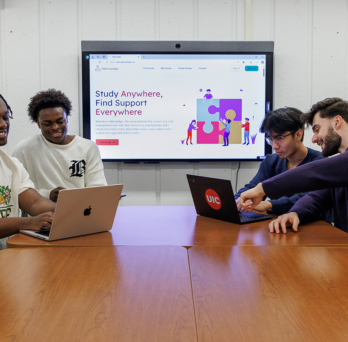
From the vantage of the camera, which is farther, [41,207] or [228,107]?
[228,107]

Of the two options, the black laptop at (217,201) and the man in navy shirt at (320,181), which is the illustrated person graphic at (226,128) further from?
the black laptop at (217,201)

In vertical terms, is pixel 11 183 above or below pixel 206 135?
below

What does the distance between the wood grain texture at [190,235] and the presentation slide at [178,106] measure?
128 cm

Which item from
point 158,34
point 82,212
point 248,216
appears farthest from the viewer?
point 158,34

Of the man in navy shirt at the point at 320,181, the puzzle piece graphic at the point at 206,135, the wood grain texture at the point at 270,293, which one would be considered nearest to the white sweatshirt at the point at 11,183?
the wood grain texture at the point at 270,293

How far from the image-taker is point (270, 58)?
2.94 meters

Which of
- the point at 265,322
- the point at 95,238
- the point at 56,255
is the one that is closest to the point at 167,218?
the point at 95,238

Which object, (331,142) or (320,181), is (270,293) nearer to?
(320,181)

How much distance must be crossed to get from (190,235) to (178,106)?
1747mm

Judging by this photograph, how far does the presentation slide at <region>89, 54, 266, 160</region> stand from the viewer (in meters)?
2.96

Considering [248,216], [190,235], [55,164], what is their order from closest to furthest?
[190,235] → [248,216] → [55,164]

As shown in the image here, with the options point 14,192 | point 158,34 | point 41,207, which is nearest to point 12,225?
point 41,207

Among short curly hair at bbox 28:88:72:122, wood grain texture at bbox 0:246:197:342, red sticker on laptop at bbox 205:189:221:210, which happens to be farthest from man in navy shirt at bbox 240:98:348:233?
short curly hair at bbox 28:88:72:122

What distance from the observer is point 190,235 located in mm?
1465
